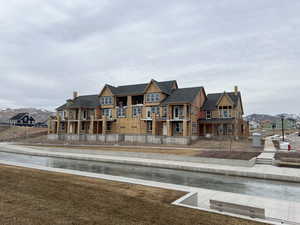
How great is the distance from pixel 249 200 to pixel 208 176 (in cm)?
717

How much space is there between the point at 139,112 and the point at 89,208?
129 ft

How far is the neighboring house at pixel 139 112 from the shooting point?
41.9m

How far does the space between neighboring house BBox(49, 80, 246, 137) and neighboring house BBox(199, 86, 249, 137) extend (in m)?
1.43

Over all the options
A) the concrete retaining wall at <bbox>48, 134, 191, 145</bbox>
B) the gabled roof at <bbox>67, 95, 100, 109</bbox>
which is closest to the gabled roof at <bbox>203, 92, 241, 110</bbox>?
the concrete retaining wall at <bbox>48, 134, 191, 145</bbox>

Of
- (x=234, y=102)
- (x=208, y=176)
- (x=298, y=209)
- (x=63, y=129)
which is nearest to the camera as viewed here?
(x=298, y=209)

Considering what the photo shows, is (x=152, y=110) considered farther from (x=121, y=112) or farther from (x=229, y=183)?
(x=229, y=183)

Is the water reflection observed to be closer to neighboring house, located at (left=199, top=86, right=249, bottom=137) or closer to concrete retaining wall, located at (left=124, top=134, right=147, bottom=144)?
concrete retaining wall, located at (left=124, top=134, right=147, bottom=144)

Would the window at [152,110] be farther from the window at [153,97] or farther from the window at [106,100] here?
the window at [106,100]

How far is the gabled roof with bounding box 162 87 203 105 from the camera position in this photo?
4062 centimetres

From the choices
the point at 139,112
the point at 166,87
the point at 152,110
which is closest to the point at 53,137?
the point at 139,112

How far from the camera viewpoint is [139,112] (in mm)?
46375

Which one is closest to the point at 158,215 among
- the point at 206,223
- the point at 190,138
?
the point at 206,223

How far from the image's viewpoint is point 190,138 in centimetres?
3819

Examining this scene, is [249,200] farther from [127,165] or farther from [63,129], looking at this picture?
[63,129]
